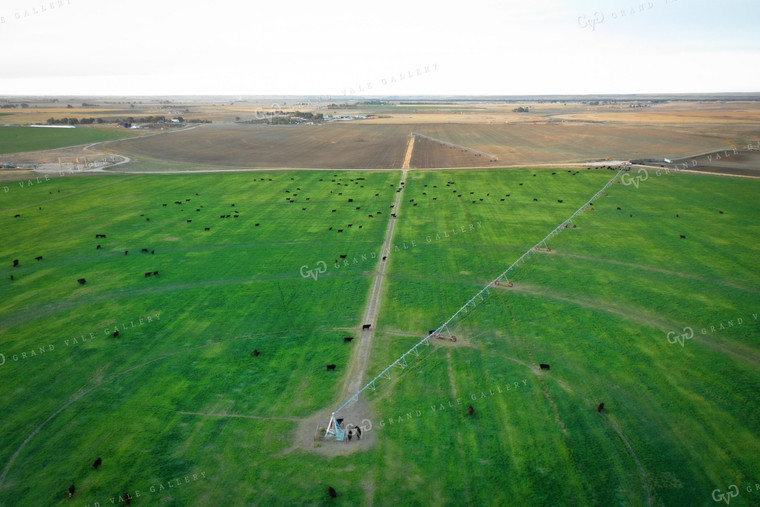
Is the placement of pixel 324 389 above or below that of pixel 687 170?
below

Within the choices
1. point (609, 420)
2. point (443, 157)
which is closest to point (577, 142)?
point (443, 157)

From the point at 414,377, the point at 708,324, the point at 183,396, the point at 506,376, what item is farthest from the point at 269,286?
the point at 708,324

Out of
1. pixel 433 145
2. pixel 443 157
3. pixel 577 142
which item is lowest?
pixel 443 157

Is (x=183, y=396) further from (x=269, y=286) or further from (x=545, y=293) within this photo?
(x=545, y=293)

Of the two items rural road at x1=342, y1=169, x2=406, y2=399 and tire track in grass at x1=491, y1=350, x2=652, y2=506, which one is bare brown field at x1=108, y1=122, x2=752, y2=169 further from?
tire track in grass at x1=491, y1=350, x2=652, y2=506

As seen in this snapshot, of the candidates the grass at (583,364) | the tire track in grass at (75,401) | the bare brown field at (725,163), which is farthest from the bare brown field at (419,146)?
the tire track in grass at (75,401)

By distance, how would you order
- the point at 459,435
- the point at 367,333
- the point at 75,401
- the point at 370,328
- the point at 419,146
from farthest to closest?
1. the point at 419,146
2. the point at 370,328
3. the point at 367,333
4. the point at 75,401
5. the point at 459,435

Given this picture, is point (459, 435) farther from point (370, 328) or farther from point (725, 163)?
point (725, 163)
